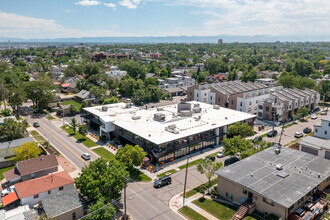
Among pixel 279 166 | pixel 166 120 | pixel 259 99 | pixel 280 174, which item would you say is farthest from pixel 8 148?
pixel 259 99

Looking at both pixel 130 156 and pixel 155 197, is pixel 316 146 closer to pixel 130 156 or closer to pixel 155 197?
pixel 155 197

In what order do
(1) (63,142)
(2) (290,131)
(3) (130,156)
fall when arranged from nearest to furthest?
(3) (130,156)
(1) (63,142)
(2) (290,131)

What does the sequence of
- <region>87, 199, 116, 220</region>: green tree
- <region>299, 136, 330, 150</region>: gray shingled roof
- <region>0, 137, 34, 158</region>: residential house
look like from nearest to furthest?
1. <region>87, 199, 116, 220</region>: green tree
2. <region>299, 136, 330, 150</region>: gray shingled roof
3. <region>0, 137, 34, 158</region>: residential house

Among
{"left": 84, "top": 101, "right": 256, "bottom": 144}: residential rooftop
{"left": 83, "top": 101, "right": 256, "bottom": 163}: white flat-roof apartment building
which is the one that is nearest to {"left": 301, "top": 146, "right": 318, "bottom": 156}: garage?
{"left": 83, "top": 101, "right": 256, "bottom": 163}: white flat-roof apartment building

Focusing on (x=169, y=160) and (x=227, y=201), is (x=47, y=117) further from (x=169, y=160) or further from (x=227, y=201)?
(x=227, y=201)

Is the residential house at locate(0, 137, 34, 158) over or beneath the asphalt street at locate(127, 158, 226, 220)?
over

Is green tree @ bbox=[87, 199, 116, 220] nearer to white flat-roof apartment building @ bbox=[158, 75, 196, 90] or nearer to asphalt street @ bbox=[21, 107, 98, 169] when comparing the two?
asphalt street @ bbox=[21, 107, 98, 169]
